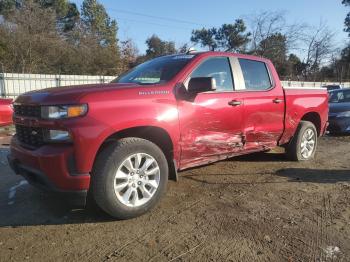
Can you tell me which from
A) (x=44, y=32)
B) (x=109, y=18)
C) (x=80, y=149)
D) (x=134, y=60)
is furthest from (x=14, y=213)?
(x=109, y=18)

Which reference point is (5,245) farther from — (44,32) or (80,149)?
(44,32)

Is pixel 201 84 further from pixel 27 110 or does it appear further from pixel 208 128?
pixel 27 110

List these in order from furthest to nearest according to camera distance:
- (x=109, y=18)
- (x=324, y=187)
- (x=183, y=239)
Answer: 1. (x=109, y=18)
2. (x=324, y=187)
3. (x=183, y=239)

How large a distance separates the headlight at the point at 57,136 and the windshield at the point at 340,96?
32.2 feet

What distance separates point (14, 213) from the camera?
14.3 ft

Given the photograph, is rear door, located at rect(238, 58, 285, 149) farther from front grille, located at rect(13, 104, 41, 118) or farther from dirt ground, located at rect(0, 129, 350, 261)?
front grille, located at rect(13, 104, 41, 118)

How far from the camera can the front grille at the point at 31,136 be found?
397 centimetres

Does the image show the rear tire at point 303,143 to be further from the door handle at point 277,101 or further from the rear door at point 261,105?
the door handle at point 277,101

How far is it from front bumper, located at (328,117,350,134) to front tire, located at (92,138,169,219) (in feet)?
25.6

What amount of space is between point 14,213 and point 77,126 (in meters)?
1.39

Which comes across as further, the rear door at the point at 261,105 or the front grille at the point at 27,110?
the rear door at the point at 261,105

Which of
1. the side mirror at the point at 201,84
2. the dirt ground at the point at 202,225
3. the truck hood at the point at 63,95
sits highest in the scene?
the side mirror at the point at 201,84

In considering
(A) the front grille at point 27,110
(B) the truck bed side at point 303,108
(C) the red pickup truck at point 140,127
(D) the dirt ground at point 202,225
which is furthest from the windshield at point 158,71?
(B) the truck bed side at point 303,108

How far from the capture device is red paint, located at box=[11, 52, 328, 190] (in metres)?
3.78
